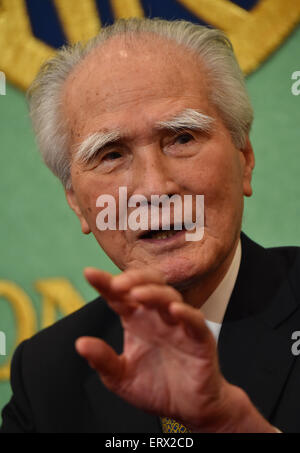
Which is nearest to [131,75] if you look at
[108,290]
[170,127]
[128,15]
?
[170,127]

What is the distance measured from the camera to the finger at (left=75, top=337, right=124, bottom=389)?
0.74m

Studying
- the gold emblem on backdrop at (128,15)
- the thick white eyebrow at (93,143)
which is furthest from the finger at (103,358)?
the gold emblem on backdrop at (128,15)

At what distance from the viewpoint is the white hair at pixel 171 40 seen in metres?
1.25

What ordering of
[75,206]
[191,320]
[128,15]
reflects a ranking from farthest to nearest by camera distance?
[128,15] < [75,206] < [191,320]

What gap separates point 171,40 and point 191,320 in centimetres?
72

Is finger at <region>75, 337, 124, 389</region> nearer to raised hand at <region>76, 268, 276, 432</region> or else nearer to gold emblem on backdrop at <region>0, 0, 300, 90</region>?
raised hand at <region>76, 268, 276, 432</region>

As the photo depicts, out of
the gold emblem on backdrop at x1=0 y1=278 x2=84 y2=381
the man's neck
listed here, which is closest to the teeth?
the man's neck

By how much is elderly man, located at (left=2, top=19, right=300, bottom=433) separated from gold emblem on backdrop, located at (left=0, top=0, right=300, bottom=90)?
0.41 m

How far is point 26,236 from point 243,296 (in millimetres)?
829

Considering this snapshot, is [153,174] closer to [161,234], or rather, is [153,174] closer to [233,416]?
[161,234]

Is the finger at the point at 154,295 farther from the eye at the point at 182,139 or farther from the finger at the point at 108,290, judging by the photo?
the eye at the point at 182,139

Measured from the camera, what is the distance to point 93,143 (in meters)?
1.18

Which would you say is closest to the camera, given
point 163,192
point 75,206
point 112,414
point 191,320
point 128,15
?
point 191,320
